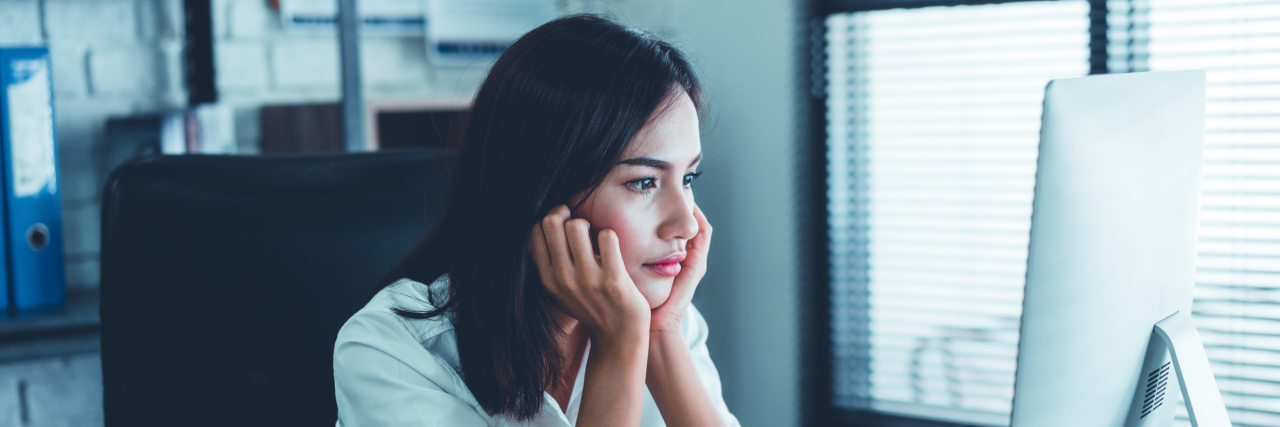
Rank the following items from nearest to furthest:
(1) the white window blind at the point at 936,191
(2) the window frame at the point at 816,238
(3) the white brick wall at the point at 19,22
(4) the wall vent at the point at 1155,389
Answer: (4) the wall vent at the point at 1155,389 < (3) the white brick wall at the point at 19,22 < (1) the white window blind at the point at 936,191 < (2) the window frame at the point at 816,238

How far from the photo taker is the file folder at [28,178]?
1.12m

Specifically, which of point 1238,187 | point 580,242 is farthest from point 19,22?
point 1238,187

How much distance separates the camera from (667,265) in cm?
91

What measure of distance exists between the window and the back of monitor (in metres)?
0.99

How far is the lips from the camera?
887 millimetres

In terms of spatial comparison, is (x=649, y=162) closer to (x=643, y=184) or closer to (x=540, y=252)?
(x=643, y=184)

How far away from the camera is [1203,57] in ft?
4.99

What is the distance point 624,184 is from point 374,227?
0.31m

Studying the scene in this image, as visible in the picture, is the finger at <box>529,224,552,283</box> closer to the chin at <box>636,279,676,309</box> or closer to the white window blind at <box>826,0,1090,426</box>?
the chin at <box>636,279,676,309</box>

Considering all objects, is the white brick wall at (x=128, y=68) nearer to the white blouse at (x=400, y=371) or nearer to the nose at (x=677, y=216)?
the nose at (x=677, y=216)

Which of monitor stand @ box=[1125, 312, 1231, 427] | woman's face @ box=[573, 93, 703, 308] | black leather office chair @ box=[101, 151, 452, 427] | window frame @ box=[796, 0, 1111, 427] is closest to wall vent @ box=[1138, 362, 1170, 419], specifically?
monitor stand @ box=[1125, 312, 1231, 427]

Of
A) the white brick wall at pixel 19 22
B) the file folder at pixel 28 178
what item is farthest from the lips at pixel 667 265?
the white brick wall at pixel 19 22

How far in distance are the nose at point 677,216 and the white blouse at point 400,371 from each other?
251 millimetres

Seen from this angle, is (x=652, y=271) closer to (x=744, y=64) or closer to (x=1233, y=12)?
(x=744, y=64)
